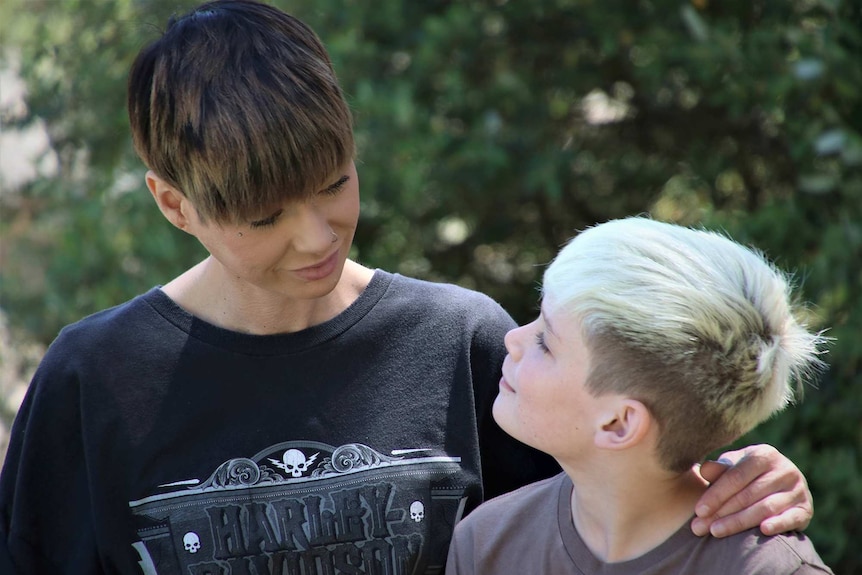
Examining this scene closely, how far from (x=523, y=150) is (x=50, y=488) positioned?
81.2 inches

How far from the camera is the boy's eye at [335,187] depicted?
1.91m

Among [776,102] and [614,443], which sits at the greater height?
[614,443]

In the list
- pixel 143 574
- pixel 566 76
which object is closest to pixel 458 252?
pixel 566 76

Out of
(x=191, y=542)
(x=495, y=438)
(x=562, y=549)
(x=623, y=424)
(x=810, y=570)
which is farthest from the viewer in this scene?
(x=495, y=438)

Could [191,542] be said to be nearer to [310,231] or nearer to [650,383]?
[310,231]

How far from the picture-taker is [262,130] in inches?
71.2

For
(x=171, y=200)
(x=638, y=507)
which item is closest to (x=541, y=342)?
(x=638, y=507)

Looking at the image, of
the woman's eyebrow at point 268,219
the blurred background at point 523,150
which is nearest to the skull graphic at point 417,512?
the woman's eyebrow at point 268,219

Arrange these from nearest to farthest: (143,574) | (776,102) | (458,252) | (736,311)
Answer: (736,311), (143,574), (776,102), (458,252)

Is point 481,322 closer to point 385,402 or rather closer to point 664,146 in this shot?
point 385,402

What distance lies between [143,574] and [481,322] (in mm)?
782

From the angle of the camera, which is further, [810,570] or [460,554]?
[460,554]

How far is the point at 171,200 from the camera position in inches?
78.5

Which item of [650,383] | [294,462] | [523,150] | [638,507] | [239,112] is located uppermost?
[239,112]
